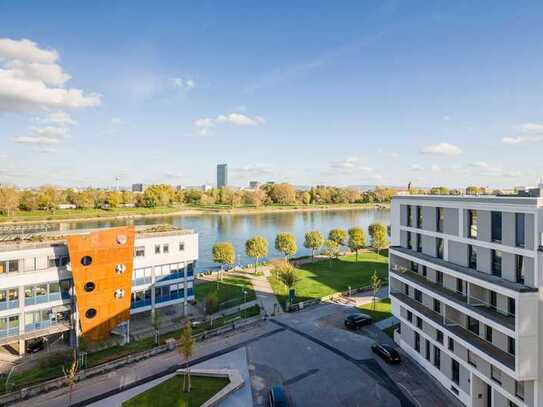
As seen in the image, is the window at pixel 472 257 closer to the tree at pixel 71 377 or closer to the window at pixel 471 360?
the window at pixel 471 360

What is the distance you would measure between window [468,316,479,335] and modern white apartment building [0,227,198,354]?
85.2 ft

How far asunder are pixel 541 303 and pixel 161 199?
503ft

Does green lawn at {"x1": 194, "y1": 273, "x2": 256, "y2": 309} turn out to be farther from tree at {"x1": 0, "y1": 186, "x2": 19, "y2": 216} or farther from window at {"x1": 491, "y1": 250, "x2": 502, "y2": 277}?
tree at {"x1": 0, "y1": 186, "x2": 19, "y2": 216}

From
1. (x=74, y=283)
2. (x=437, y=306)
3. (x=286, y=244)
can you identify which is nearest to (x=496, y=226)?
(x=437, y=306)

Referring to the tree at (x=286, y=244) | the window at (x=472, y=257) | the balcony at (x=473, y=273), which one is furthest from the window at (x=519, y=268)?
the tree at (x=286, y=244)

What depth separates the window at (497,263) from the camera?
18.5 meters

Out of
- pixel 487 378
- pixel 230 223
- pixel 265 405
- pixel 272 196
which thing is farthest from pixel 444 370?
pixel 272 196

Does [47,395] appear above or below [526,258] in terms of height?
below

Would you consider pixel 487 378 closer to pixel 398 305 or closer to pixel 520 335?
pixel 520 335

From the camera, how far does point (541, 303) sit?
53.0 ft

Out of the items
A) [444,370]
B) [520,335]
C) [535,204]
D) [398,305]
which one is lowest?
[444,370]

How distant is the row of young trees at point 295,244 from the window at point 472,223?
115 ft

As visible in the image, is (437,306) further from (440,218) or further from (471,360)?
(440,218)

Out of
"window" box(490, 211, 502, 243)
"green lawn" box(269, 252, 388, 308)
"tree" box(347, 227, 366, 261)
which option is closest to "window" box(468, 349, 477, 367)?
"window" box(490, 211, 502, 243)
